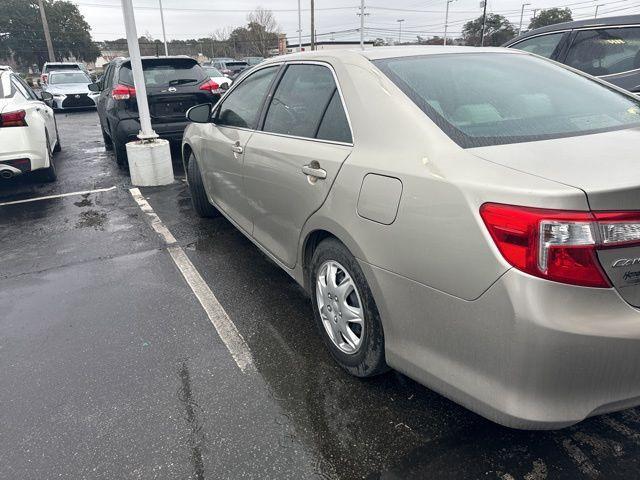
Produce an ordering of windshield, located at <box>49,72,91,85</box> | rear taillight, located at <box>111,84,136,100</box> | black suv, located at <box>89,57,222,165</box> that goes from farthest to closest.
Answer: windshield, located at <box>49,72,91,85</box>, black suv, located at <box>89,57,222,165</box>, rear taillight, located at <box>111,84,136,100</box>

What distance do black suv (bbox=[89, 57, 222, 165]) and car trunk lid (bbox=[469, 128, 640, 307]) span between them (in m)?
6.51

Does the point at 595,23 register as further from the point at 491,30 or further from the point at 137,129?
the point at 491,30

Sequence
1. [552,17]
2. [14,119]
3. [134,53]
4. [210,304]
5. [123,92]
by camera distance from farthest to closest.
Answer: [552,17], [123,92], [134,53], [14,119], [210,304]

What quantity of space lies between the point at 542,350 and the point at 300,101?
2078mm

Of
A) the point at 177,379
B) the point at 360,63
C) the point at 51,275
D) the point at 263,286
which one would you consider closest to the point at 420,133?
the point at 360,63

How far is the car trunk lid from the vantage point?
4.95 ft

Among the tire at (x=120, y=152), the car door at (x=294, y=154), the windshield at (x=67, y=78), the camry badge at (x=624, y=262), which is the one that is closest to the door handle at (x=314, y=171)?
the car door at (x=294, y=154)

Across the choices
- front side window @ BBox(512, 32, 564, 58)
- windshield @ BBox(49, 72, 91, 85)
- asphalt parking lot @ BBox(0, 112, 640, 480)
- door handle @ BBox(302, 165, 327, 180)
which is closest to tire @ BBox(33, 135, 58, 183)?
asphalt parking lot @ BBox(0, 112, 640, 480)

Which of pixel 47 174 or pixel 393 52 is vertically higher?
pixel 393 52

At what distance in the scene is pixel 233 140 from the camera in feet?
12.4

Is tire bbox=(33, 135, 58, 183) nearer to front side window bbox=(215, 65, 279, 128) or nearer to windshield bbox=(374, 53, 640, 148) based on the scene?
front side window bbox=(215, 65, 279, 128)

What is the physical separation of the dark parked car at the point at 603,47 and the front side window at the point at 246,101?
156 inches

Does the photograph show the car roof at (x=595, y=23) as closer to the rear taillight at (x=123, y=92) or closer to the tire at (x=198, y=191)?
the tire at (x=198, y=191)

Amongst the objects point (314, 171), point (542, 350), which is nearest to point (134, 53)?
point (314, 171)
